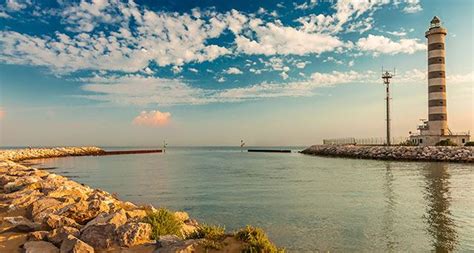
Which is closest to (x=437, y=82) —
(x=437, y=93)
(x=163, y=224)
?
(x=437, y=93)

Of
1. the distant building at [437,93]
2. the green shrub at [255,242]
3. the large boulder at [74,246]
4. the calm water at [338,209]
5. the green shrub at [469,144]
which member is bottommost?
the calm water at [338,209]

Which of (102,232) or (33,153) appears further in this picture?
(33,153)

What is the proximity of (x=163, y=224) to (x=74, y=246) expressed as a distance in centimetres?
217

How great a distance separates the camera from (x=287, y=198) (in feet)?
61.7

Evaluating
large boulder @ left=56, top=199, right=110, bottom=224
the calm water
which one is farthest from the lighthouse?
large boulder @ left=56, top=199, right=110, bottom=224

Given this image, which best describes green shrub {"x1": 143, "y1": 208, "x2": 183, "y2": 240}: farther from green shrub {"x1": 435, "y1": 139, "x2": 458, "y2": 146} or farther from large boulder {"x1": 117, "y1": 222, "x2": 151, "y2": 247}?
green shrub {"x1": 435, "y1": 139, "x2": 458, "y2": 146}

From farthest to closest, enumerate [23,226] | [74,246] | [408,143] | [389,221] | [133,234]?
[408,143]
[389,221]
[23,226]
[133,234]
[74,246]

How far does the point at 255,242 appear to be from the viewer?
20.1 ft

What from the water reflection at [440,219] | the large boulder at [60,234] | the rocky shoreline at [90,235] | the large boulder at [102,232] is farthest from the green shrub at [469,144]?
the large boulder at [60,234]

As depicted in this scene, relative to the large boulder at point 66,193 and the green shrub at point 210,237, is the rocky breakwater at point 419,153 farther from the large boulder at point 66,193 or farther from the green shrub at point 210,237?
the green shrub at point 210,237

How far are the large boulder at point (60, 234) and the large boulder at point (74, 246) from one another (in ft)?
0.78

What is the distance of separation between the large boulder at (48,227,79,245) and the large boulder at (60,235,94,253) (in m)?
0.24

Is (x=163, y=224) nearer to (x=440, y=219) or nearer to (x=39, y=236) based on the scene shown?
(x=39, y=236)

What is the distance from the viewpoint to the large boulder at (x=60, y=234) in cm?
709
